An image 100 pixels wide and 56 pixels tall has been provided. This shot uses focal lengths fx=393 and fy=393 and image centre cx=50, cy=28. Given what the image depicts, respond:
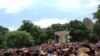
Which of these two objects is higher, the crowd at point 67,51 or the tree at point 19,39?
the tree at point 19,39

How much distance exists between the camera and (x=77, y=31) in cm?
7181

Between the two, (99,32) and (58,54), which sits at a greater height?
(99,32)

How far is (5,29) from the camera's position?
89375 millimetres

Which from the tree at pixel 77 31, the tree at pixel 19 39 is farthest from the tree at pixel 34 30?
the tree at pixel 19 39

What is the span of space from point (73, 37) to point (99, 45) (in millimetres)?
65861

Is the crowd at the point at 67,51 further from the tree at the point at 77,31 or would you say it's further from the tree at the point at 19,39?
the tree at the point at 77,31

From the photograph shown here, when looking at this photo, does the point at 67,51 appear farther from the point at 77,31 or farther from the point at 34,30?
the point at 34,30

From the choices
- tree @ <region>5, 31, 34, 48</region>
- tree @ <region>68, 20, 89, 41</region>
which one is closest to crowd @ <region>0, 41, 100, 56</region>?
tree @ <region>5, 31, 34, 48</region>

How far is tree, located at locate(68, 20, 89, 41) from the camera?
7114cm

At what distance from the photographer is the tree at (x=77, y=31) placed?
233 feet

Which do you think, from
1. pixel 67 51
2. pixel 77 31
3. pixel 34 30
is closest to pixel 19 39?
pixel 34 30

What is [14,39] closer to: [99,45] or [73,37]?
[73,37]

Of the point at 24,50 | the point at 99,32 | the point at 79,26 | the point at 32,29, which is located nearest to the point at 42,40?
the point at 32,29

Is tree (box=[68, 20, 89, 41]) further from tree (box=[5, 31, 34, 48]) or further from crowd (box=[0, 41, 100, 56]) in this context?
crowd (box=[0, 41, 100, 56])
